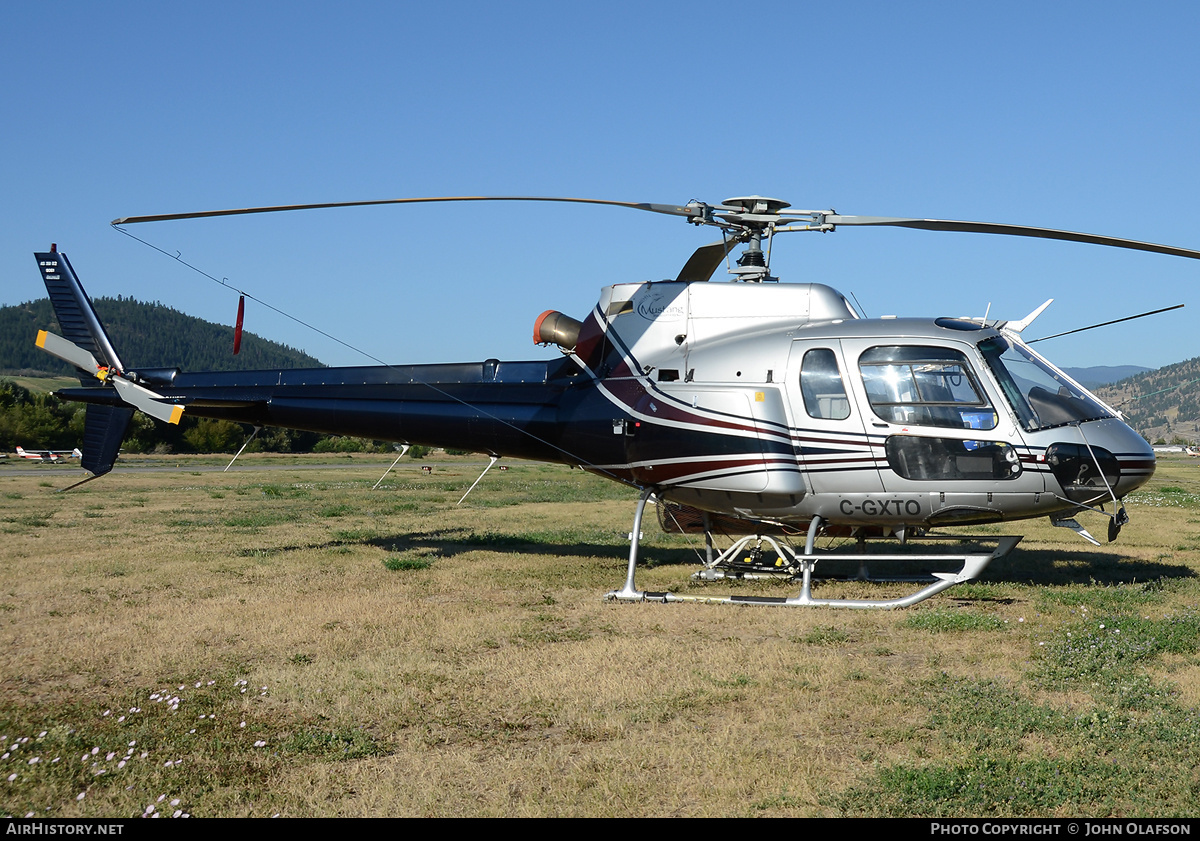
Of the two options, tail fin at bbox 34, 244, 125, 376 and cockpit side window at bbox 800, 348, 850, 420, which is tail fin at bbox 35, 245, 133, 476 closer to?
tail fin at bbox 34, 244, 125, 376

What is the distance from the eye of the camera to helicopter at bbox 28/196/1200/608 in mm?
10422

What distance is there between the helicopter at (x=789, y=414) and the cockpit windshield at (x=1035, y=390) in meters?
0.02

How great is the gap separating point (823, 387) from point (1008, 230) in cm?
262

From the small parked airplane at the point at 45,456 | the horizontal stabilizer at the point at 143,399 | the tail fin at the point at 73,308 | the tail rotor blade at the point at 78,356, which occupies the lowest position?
the small parked airplane at the point at 45,456

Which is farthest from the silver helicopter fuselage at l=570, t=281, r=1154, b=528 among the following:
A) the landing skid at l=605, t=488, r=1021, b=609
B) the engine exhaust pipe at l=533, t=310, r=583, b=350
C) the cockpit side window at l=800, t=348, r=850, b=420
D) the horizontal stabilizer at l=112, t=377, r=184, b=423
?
the horizontal stabilizer at l=112, t=377, r=184, b=423

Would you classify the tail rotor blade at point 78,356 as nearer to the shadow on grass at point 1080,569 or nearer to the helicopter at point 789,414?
the helicopter at point 789,414

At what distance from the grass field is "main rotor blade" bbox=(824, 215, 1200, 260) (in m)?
3.63

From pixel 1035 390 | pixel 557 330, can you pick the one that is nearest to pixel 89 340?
pixel 557 330

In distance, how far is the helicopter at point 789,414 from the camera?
10.4m

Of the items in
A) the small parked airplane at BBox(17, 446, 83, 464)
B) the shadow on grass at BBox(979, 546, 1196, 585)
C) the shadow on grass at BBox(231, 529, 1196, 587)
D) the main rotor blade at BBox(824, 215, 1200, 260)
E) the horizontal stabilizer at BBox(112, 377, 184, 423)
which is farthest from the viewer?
the small parked airplane at BBox(17, 446, 83, 464)

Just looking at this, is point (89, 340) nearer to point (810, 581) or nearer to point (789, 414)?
point (789, 414)

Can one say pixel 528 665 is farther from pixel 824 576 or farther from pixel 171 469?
pixel 171 469

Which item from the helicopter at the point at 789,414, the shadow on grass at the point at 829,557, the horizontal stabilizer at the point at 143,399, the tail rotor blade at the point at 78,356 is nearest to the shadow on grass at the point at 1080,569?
the shadow on grass at the point at 829,557

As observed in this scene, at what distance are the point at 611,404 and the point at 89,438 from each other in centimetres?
911
